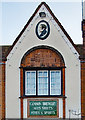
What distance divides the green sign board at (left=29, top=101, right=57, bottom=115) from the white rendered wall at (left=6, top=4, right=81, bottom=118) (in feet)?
2.65

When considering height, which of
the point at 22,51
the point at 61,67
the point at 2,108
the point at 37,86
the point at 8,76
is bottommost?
the point at 2,108

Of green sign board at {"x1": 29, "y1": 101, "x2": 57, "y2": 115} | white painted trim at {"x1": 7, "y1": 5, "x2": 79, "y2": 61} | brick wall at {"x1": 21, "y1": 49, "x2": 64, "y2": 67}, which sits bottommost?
green sign board at {"x1": 29, "y1": 101, "x2": 57, "y2": 115}

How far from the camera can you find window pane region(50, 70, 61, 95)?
30.3 ft

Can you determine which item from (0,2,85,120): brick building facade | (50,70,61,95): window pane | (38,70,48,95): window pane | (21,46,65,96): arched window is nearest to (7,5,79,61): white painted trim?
(0,2,85,120): brick building facade

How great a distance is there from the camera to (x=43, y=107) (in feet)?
30.0

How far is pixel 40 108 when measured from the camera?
916 cm

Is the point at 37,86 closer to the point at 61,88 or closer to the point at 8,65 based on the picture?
the point at 61,88

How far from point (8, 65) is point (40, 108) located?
11.1ft

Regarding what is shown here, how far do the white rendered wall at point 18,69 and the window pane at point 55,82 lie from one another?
0.45m

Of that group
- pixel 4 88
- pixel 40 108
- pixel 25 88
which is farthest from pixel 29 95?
pixel 4 88

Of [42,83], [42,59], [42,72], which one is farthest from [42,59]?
[42,83]

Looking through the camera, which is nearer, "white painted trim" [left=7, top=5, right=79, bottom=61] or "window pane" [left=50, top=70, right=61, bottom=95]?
"white painted trim" [left=7, top=5, right=79, bottom=61]

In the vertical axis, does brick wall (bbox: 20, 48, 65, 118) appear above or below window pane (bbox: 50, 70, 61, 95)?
above

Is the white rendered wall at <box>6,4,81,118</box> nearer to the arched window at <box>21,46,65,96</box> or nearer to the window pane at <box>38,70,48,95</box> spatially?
the arched window at <box>21,46,65,96</box>
